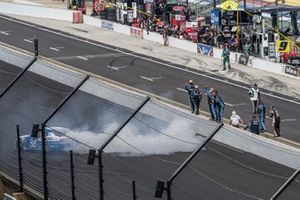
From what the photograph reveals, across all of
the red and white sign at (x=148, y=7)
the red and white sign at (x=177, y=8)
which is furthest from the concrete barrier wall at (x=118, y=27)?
the red and white sign at (x=177, y=8)

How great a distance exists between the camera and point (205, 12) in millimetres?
64000

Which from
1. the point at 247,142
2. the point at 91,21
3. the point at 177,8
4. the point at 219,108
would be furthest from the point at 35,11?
the point at 247,142

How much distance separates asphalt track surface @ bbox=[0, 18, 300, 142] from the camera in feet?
131

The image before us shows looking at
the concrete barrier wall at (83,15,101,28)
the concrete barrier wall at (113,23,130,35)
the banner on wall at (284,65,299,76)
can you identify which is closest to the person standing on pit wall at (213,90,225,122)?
the banner on wall at (284,65,299,76)

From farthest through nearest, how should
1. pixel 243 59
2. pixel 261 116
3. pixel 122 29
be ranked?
pixel 122 29
pixel 243 59
pixel 261 116

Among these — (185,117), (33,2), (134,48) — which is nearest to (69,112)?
(185,117)

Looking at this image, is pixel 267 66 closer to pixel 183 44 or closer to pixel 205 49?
pixel 205 49

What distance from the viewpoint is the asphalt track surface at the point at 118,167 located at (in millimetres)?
9891

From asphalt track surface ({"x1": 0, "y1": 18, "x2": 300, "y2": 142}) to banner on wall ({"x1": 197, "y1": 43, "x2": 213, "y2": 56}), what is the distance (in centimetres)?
308

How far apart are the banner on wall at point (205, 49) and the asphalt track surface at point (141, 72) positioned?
3.08 meters

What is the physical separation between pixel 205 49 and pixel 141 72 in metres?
6.10

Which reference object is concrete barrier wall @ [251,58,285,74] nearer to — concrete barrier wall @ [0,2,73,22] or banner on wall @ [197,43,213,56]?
banner on wall @ [197,43,213,56]

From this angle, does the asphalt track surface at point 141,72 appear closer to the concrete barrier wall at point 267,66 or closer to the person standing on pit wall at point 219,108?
the person standing on pit wall at point 219,108

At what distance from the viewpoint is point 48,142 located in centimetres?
1231
